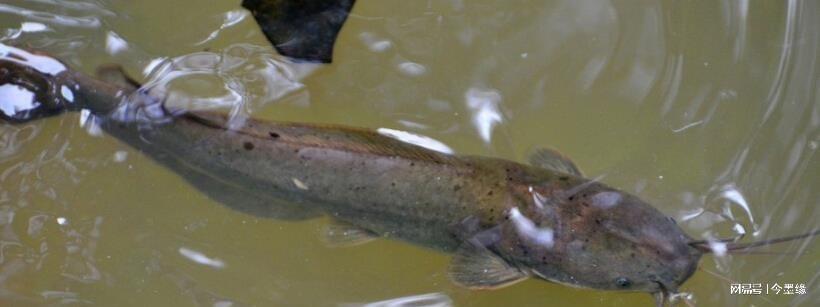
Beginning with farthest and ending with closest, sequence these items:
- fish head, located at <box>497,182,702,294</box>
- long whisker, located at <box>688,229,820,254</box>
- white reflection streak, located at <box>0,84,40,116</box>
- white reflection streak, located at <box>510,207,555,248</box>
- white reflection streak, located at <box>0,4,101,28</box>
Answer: white reflection streak, located at <box>0,4,101,28</box>
long whisker, located at <box>688,229,820,254</box>
white reflection streak, located at <box>0,84,40,116</box>
white reflection streak, located at <box>510,207,555,248</box>
fish head, located at <box>497,182,702,294</box>

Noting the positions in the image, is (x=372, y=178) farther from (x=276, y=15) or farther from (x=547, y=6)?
(x=547, y=6)

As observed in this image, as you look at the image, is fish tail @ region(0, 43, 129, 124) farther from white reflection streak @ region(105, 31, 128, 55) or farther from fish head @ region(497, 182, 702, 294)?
fish head @ region(497, 182, 702, 294)

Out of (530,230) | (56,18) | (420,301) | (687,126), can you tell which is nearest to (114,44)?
(56,18)

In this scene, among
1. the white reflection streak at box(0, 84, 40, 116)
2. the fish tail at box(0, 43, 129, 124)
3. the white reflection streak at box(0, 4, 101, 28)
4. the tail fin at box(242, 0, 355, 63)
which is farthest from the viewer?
the white reflection streak at box(0, 4, 101, 28)

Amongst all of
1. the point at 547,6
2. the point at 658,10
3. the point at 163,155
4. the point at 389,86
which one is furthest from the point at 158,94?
the point at 658,10

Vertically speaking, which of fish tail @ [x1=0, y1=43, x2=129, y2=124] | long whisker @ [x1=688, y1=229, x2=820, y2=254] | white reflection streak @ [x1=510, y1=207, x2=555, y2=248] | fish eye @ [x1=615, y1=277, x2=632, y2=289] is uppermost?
long whisker @ [x1=688, y1=229, x2=820, y2=254]

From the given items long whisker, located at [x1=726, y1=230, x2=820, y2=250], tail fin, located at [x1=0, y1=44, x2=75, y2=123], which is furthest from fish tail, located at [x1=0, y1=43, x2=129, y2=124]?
long whisker, located at [x1=726, y1=230, x2=820, y2=250]
